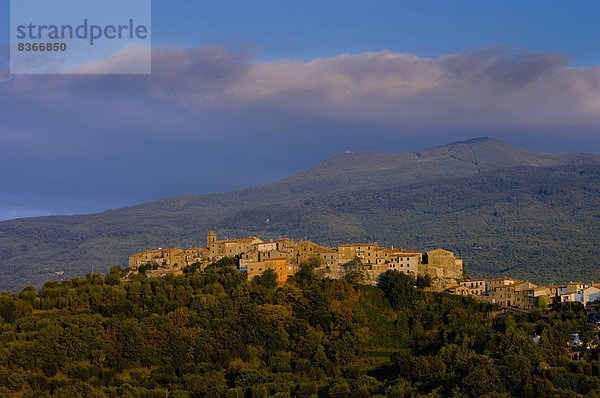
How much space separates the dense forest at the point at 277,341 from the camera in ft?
185

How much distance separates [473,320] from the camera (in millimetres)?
65688

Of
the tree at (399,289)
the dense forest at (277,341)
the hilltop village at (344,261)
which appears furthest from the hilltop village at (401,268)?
the tree at (399,289)

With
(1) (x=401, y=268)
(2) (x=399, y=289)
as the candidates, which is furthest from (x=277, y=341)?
(1) (x=401, y=268)

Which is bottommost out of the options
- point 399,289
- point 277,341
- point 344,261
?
point 277,341

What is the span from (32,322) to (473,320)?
35.6m

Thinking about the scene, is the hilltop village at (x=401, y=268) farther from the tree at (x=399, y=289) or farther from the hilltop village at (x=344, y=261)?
the tree at (x=399, y=289)

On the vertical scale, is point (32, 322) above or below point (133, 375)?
above

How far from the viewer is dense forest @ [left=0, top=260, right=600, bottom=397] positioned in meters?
56.5

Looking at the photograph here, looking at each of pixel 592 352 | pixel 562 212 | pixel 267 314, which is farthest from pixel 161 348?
pixel 562 212

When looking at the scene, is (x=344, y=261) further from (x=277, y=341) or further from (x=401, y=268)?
(x=277, y=341)

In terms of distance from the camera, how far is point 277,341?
65.2m

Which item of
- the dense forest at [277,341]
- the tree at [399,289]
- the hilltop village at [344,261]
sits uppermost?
the hilltop village at [344,261]

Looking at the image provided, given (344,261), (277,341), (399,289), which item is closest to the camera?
(277,341)

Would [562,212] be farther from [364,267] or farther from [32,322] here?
[32,322]
